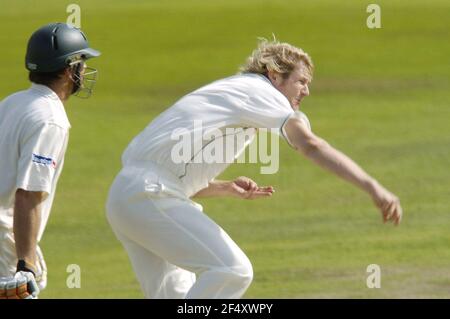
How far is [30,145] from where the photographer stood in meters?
6.91

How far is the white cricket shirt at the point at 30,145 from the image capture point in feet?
22.6

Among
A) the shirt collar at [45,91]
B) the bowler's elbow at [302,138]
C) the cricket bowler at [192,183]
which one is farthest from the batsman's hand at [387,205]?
the shirt collar at [45,91]

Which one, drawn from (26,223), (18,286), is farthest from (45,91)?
(18,286)

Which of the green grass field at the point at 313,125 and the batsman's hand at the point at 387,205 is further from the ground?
the batsman's hand at the point at 387,205

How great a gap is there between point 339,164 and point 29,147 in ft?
5.18

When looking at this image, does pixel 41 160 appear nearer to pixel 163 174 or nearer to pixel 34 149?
pixel 34 149

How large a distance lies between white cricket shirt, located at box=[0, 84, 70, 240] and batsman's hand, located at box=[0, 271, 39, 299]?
0.26 meters

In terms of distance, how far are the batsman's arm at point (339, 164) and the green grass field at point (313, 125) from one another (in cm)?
415

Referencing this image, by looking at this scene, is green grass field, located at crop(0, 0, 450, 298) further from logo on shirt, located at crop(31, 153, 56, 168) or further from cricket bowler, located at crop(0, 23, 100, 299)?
logo on shirt, located at crop(31, 153, 56, 168)

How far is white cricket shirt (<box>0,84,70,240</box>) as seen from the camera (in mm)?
6879

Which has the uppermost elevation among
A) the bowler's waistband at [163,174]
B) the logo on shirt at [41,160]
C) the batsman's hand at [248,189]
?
the logo on shirt at [41,160]

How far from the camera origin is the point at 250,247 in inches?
541

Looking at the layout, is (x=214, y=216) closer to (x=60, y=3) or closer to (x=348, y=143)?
(x=348, y=143)

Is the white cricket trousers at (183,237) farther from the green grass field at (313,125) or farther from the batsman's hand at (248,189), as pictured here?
the green grass field at (313,125)
